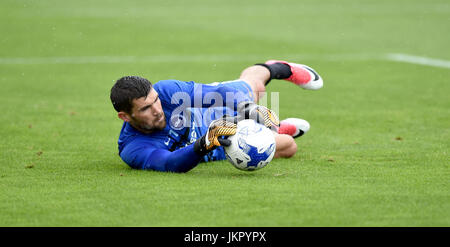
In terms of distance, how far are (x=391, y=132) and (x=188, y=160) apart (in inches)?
149

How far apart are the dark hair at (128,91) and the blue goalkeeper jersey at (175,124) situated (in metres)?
0.52

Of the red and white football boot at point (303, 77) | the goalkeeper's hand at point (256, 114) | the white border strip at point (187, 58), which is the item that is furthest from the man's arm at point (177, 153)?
→ the white border strip at point (187, 58)

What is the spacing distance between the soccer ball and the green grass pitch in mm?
182

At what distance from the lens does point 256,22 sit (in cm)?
2619

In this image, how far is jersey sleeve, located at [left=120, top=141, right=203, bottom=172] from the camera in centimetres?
735

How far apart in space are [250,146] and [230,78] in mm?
8524

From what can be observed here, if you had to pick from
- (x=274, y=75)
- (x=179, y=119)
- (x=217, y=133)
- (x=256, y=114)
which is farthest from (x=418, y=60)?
(x=217, y=133)

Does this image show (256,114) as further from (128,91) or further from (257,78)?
(257,78)

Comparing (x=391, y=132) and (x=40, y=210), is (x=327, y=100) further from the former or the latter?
(x=40, y=210)

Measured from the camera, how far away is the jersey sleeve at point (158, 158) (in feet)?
24.1

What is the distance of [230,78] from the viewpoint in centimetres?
1552

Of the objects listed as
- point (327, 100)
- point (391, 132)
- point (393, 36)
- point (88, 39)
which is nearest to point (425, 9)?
point (393, 36)

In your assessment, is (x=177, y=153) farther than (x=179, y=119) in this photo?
No

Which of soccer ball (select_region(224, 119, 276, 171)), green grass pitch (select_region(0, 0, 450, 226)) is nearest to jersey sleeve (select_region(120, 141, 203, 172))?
green grass pitch (select_region(0, 0, 450, 226))
